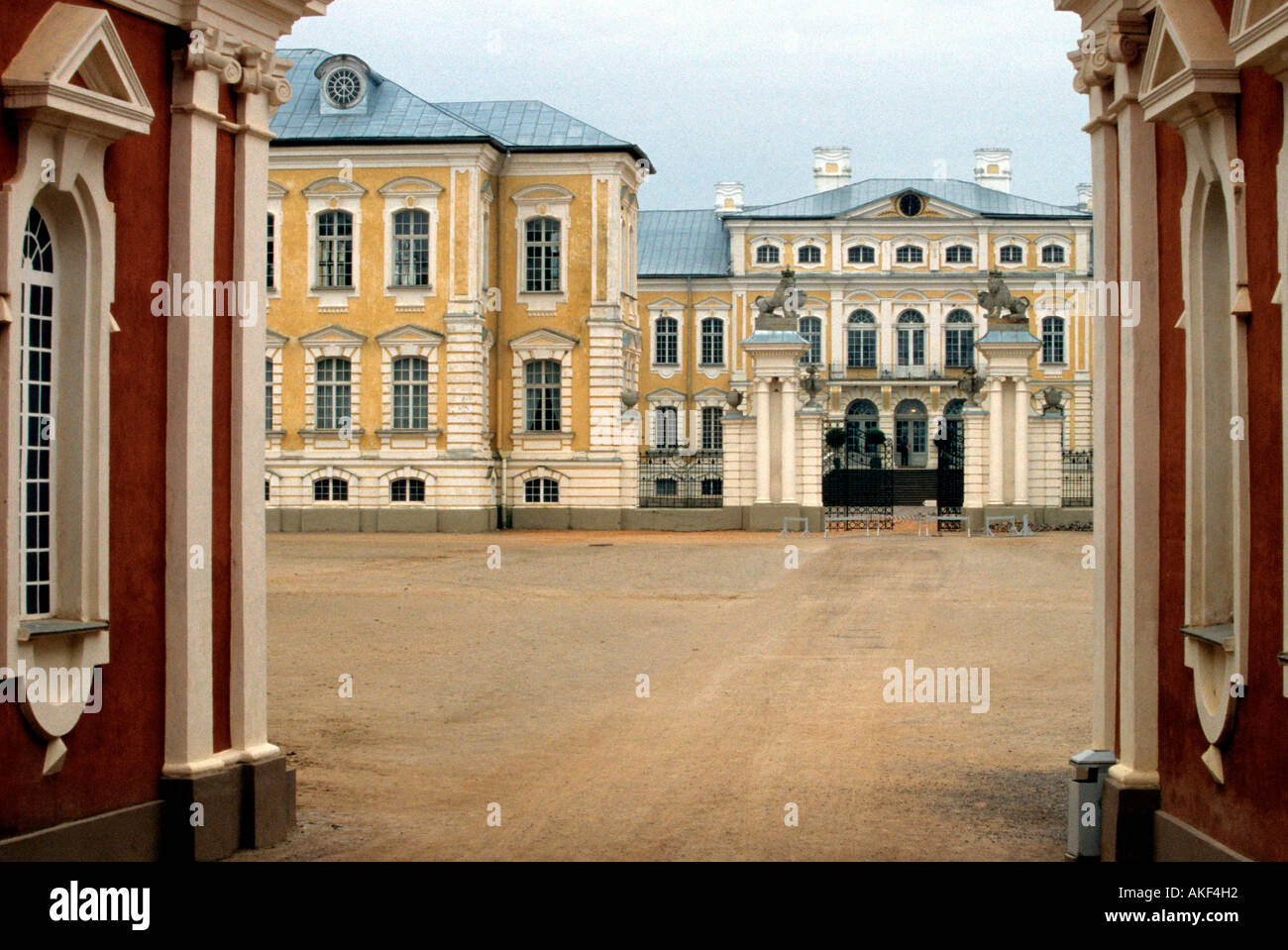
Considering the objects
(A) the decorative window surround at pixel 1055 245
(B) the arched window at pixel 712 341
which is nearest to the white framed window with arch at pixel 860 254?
(B) the arched window at pixel 712 341

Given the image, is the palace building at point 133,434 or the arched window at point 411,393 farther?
the arched window at point 411,393

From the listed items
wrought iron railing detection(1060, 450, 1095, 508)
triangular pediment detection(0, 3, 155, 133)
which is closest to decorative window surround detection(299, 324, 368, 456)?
wrought iron railing detection(1060, 450, 1095, 508)

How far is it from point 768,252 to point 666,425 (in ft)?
27.5

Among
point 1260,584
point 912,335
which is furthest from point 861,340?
point 1260,584

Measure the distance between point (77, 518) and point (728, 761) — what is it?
497cm

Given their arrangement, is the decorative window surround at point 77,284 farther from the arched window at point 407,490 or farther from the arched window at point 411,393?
the arched window at point 411,393

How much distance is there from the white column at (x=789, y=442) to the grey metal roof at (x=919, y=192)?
1223 inches

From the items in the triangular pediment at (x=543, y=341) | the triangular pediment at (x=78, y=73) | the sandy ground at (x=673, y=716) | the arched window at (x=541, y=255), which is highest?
the arched window at (x=541, y=255)

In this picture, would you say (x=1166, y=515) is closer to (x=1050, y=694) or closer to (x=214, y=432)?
(x=214, y=432)

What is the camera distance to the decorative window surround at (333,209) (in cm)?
3962

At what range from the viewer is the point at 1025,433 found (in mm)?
A: 36375

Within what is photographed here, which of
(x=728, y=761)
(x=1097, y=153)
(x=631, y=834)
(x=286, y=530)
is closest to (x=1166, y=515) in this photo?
(x=1097, y=153)

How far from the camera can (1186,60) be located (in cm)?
704

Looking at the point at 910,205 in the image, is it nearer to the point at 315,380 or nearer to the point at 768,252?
the point at 768,252
